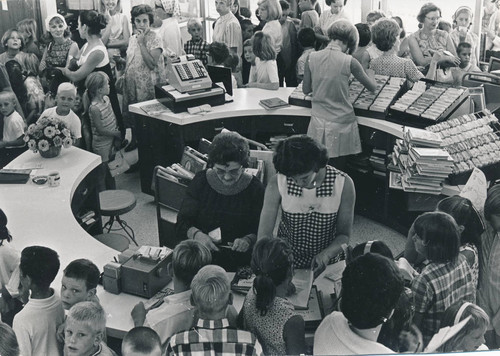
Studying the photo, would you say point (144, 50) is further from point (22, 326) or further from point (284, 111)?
point (22, 326)

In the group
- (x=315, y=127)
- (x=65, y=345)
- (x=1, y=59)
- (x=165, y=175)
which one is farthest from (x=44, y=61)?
(x=65, y=345)

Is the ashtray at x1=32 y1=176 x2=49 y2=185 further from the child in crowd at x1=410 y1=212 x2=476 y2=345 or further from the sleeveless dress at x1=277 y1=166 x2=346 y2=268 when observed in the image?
the child in crowd at x1=410 y1=212 x2=476 y2=345

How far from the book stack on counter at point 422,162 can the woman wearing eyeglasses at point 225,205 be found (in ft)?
3.91

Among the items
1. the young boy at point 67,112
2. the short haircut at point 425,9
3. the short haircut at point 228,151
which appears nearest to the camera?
the short haircut at point 228,151

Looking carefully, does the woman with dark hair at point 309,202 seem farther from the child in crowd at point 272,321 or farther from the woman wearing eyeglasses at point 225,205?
the child in crowd at point 272,321

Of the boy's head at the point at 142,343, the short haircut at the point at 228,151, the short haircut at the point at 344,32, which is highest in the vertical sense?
the short haircut at the point at 344,32

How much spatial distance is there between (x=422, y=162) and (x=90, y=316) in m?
2.27

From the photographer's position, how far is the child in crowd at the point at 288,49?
23.3ft

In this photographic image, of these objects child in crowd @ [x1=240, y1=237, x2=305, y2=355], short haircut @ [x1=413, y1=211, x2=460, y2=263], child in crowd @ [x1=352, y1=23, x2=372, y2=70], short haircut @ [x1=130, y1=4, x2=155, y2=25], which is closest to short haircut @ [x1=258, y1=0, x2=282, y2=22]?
short haircut @ [x1=130, y1=4, x2=155, y2=25]

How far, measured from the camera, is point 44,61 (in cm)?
518

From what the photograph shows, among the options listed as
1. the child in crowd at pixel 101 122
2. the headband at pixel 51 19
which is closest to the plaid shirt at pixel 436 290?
the headband at pixel 51 19

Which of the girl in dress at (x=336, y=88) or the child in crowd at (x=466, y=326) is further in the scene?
the girl in dress at (x=336, y=88)

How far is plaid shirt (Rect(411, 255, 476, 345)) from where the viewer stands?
270 cm

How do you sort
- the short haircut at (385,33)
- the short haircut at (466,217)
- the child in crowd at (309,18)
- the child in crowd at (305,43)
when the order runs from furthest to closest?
1. the child in crowd at (309,18)
2. the child in crowd at (305,43)
3. the short haircut at (385,33)
4. the short haircut at (466,217)
